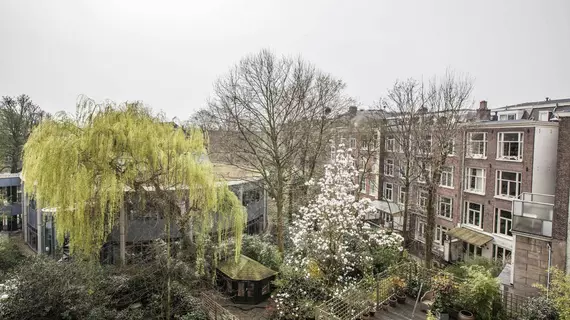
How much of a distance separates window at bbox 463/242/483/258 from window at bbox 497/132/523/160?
21.1ft

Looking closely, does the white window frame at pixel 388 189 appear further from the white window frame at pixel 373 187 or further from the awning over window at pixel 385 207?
the white window frame at pixel 373 187

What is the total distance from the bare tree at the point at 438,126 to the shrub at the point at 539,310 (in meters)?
7.74

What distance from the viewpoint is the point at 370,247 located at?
1756 centimetres

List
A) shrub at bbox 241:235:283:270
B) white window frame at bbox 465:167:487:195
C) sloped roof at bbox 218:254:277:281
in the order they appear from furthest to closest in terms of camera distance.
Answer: white window frame at bbox 465:167:487:195 → shrub at bbox 241:235:283:270 → sloped roof at bbox 218:254:277:281

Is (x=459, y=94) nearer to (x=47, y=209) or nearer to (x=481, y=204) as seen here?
(x=481, y=204)

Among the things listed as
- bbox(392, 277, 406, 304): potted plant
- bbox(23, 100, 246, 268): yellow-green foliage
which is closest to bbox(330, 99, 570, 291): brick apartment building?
bbox(392, 277, 406, 304): potted plant

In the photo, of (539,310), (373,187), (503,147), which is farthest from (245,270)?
(373,187)

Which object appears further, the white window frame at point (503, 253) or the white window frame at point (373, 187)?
the white window frame at point (373, 187)

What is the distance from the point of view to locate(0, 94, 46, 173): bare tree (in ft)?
97.8

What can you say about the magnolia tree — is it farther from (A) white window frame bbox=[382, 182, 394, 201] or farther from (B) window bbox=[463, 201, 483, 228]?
(A) white window frame bbox=[382, 182, 394, 201]

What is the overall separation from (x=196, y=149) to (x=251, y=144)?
21.7 ft

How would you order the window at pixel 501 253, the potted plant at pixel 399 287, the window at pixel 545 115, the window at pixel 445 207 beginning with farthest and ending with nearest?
the window at pixel 445 207 < the window at pixel 501 253 < the window at pixel 545 115 < the potted plant at pixel 399 287

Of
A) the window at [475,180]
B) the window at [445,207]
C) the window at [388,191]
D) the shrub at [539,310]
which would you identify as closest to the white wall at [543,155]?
the window at [475,180]

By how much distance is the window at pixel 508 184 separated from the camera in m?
19.6
